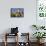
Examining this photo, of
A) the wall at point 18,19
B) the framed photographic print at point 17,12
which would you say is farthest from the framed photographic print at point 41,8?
the framed photographic print at point 17,12

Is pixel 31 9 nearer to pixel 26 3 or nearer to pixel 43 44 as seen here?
pixel 26 3

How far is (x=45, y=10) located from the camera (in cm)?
707

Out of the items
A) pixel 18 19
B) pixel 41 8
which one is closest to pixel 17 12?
pixel 18 19

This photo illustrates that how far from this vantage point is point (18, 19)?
278 inches

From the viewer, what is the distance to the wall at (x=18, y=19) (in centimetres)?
700

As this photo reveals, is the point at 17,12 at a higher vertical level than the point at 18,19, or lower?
higher

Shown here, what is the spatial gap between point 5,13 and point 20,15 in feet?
2.13

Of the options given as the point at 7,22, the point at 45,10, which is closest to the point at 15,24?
the point at 7,22

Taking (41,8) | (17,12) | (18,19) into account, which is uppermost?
(41,8)

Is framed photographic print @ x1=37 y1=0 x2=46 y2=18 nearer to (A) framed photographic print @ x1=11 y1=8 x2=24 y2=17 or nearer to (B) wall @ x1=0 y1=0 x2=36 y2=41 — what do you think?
(B) wall @ x1=0 y1=0 x2=36 y2=41

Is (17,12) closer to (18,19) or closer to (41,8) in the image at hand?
(18,19)

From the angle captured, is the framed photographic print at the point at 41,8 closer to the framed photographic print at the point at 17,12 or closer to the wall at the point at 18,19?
the wall at the point at 18,19

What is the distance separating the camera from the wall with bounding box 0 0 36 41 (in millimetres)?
7004

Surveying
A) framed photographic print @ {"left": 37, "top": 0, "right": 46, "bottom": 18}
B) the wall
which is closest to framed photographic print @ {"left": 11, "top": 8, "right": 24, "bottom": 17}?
the wall
